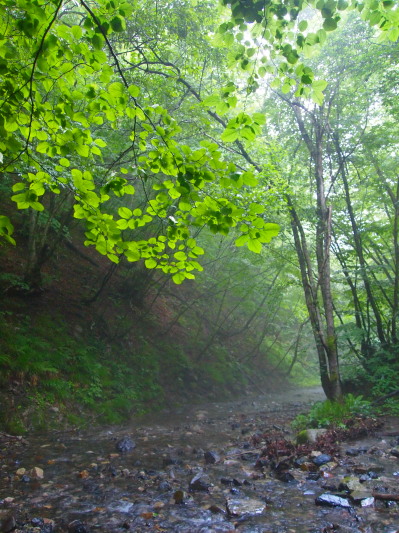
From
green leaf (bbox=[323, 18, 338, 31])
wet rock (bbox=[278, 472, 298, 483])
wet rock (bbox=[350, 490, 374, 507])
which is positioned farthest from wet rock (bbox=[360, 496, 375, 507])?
green leaf (bbox=[323, 18, 338, 31])

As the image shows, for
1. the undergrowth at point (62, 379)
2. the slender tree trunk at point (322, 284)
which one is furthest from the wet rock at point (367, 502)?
the undergrowth at point (62, 379)

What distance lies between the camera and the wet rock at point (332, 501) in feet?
13.5

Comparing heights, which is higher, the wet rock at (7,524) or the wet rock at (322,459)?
the wet rock at (322,459)

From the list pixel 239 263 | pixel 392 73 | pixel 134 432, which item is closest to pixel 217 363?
pixel 239 263

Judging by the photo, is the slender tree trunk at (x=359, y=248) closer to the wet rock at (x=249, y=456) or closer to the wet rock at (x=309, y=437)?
the wet rock at (x=309, y=437)

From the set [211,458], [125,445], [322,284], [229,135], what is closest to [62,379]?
[125,445]

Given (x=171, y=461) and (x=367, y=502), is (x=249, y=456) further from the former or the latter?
(x=367, y=502)

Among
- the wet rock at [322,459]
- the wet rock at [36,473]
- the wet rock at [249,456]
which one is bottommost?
the wet rock at [249,456]

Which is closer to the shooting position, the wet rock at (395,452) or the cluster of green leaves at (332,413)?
the wet rock at (395,452)

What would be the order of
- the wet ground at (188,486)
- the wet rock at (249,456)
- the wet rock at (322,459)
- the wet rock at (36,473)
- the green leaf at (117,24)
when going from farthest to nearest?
the wet rock at (249,456) < the wet rock at (322,459) < the wet rock at (36,473) < the wet ground at (188,486) < the green leaf at (117,24)

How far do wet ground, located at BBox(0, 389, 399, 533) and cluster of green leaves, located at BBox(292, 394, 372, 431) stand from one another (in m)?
1.16

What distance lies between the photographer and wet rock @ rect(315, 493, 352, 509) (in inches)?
162

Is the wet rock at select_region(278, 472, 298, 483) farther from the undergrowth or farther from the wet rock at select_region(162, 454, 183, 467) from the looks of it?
the undergrowth

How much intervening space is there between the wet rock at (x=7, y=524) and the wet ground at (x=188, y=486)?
0.03 feet
